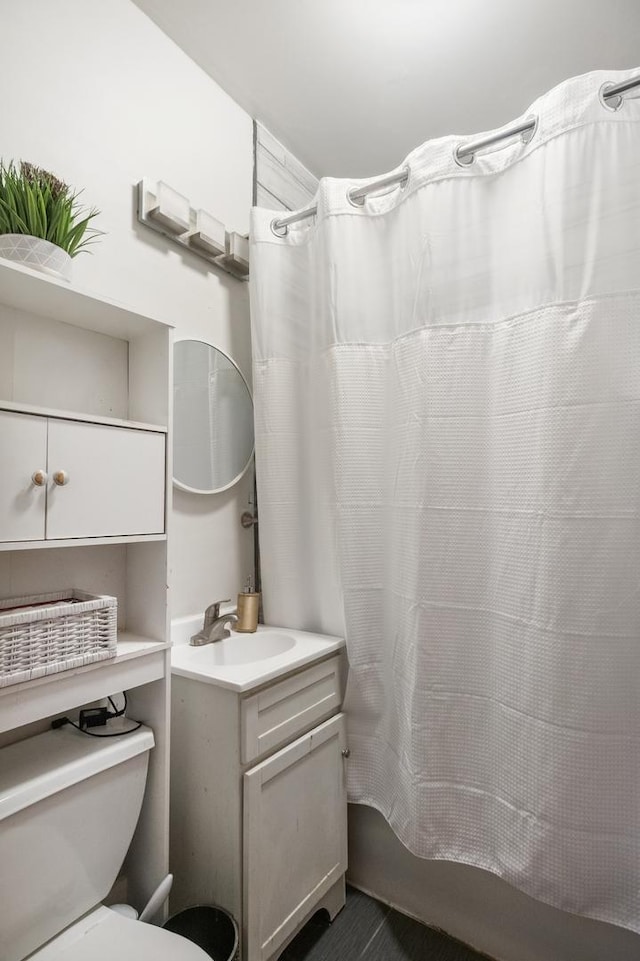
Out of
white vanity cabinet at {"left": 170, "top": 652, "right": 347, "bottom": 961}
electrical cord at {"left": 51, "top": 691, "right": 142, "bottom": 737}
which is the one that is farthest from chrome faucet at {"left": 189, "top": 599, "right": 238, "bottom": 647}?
electrical cord at {"left": 51, "top": 691, "right": 142, "bottom": 737}

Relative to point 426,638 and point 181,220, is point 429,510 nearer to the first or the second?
point 426,638

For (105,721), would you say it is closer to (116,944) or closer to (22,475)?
(116,944)

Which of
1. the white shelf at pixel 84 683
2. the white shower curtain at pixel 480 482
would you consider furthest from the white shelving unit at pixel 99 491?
the white shower curtain at pixel 480 482

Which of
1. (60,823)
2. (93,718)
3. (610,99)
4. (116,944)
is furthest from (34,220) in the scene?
(116,944)

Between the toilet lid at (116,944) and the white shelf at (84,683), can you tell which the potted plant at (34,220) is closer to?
the white shelf at (84,683)

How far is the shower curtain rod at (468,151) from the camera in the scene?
3.75ft

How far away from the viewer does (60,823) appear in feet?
3.15

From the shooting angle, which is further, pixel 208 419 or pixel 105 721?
pixel 208 419

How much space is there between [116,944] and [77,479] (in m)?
0.88

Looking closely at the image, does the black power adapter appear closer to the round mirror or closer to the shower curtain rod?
the round mirror

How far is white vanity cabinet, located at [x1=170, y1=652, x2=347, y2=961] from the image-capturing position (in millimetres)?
1176

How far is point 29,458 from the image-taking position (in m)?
0.92

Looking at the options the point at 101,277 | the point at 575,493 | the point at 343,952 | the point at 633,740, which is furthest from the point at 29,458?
the point at 343,952

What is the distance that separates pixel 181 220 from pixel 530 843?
187 centimetres
